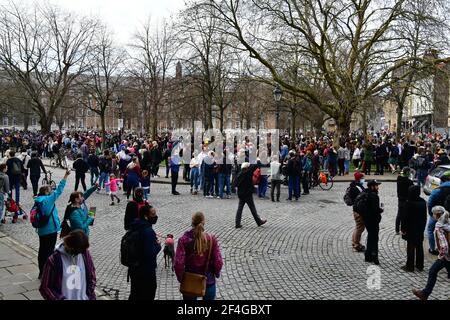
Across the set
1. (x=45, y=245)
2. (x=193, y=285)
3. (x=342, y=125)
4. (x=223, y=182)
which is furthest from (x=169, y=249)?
(x=342, y=125)

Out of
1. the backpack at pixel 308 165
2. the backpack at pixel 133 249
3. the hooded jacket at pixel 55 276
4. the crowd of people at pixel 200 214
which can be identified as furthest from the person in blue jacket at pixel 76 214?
the backpack at pixel 308 165

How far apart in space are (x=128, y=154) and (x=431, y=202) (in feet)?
38.4

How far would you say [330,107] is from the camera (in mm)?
25969

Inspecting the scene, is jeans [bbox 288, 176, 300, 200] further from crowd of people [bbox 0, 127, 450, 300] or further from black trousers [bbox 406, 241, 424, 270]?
black trousers [bbox 406, 241, 424, 270]

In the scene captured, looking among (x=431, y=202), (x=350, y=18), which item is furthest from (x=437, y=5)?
(x=431, y=202)

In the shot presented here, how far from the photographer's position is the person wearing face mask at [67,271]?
13.3 ft

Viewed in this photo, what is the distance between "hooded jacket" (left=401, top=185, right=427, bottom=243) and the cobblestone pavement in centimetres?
67

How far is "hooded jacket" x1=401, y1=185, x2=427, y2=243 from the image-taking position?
7.43m

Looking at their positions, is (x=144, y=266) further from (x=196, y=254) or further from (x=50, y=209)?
(x=50, y=209)

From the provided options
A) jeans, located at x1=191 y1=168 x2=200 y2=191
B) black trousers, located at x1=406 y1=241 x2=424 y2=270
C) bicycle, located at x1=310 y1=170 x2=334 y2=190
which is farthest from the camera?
bicycle, located at x1=310 y1=170 x2=334 y2=190

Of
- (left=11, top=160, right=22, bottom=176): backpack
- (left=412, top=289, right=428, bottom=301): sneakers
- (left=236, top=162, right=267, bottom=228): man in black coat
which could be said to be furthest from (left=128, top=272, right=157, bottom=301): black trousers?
(left=11, top=160, right=22, bottom=176): backpack

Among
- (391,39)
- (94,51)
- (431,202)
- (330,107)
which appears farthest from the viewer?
(94,51)

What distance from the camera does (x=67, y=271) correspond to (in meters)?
4.14

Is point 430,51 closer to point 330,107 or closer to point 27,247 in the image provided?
point 330,107
